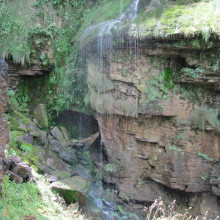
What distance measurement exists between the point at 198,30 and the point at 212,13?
1.84 ft

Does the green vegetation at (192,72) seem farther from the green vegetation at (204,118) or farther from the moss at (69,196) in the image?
the moss at (69,196)

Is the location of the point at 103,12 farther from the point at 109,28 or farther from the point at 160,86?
the point at 160,86

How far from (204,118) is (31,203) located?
4.99 m

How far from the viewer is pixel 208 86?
6.57m

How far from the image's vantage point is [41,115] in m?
8.98

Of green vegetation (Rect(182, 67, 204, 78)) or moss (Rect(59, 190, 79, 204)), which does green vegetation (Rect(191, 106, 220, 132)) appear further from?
moss (Rect(59, 190, 79, 204))

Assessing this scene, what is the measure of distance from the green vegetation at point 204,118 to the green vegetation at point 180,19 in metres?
2.04

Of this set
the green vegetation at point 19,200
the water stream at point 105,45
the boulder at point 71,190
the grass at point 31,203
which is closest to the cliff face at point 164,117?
the water stream at point 105,45

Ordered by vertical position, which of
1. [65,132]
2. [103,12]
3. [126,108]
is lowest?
[65,132]

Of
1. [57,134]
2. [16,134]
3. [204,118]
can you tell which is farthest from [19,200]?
[204,118]

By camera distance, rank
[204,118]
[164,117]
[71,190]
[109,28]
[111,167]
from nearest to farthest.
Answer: [71,190]
[204,118]
[164,117]
[109,28]
[111,167]

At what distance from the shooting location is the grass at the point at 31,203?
3654mm

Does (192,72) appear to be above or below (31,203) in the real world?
above

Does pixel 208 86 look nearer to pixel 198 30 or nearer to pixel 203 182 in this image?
pixel 198 30
